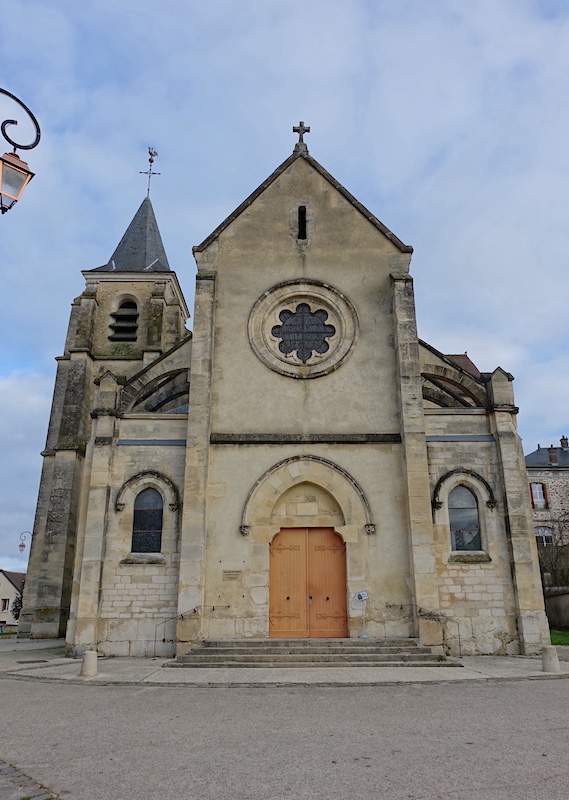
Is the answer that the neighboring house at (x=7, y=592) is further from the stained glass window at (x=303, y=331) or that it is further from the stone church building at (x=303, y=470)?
the stained glass window at (x=303, y=331)

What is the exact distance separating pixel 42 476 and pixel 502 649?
16406mm

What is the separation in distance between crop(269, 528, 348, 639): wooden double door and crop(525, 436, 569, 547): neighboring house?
26.2m

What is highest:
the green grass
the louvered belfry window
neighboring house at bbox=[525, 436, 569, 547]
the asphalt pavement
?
the louvered belfry window

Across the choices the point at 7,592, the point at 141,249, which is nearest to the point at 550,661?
the point at 141,249

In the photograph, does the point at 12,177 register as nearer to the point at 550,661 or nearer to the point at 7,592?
the point at 550,661

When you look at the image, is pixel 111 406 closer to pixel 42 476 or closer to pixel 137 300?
pixel 42 476

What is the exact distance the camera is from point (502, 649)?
13078 mm

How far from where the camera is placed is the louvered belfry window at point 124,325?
79.8 feet

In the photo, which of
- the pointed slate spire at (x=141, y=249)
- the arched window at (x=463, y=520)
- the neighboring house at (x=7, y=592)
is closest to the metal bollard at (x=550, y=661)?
the arched window at (x=463, y=520)

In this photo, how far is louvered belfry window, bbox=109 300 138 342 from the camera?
24312mm

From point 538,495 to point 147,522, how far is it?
29.7 metres

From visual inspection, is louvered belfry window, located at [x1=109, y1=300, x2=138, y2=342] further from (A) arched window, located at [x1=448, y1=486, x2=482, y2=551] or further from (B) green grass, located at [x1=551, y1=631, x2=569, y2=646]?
(B) green grass, located at [x1=551, y1=631, x2=569, y2=646]

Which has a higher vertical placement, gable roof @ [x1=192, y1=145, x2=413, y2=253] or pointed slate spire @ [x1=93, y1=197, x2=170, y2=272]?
pointed slate spire @ [x1=93, y1=197, x2=170, y2=272]

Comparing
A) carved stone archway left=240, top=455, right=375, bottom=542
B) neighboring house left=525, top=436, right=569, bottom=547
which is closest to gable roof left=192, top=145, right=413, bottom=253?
carved stone archway left=240, top=455, right=375, bottom=542
